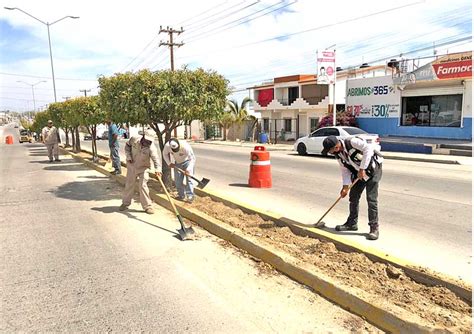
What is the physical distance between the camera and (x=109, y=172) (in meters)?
12.1

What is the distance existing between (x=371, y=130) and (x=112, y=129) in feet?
61.0

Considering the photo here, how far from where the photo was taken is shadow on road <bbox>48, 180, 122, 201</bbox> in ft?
29.0

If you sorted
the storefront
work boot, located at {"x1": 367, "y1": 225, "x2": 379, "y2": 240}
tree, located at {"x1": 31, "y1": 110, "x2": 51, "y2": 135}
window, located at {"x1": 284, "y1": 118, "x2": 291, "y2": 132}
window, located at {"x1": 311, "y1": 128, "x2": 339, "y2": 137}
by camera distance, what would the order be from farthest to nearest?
1. window, located at {"x1": 284, "y1": 118, "x2": 291, "y2": 132}
2. tree, located at {"x1": 31, "y1": 110, "x2": 51, "y2": 135}
3. the storefront
4. window, located at {"x1": 311, "y1": 128, "x2": 339, "y2": 137}
5. work boot, located at {"x1": 367, "y1": 225, "x2": 379, "y2": 240}

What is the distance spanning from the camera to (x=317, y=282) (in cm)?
386

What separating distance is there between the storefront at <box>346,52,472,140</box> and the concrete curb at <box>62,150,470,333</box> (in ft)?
61.3

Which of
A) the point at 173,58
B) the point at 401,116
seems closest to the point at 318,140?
the point at 401,116

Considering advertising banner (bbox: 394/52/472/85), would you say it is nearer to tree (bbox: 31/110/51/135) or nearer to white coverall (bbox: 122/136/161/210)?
white coverall (bbox: 122/136/161/210)

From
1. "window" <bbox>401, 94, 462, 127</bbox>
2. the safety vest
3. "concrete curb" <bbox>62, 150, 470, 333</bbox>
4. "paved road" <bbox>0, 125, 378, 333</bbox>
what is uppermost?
"window" <bbox>401, 94, 462, 127</bbox>

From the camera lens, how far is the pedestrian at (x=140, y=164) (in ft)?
23.2

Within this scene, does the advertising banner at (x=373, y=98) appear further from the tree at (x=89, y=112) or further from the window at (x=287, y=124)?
the tree at (x=89, y=112)

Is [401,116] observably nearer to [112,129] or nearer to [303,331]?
[112,129]

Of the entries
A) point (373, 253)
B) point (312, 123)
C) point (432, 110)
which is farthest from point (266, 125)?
point (373, 253)

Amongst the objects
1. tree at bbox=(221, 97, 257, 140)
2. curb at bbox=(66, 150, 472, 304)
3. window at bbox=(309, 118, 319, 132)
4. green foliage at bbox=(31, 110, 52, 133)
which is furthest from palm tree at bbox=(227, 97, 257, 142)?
curb at bbox=(66, 150, 472, 304)

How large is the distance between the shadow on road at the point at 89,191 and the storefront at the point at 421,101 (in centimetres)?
1795
